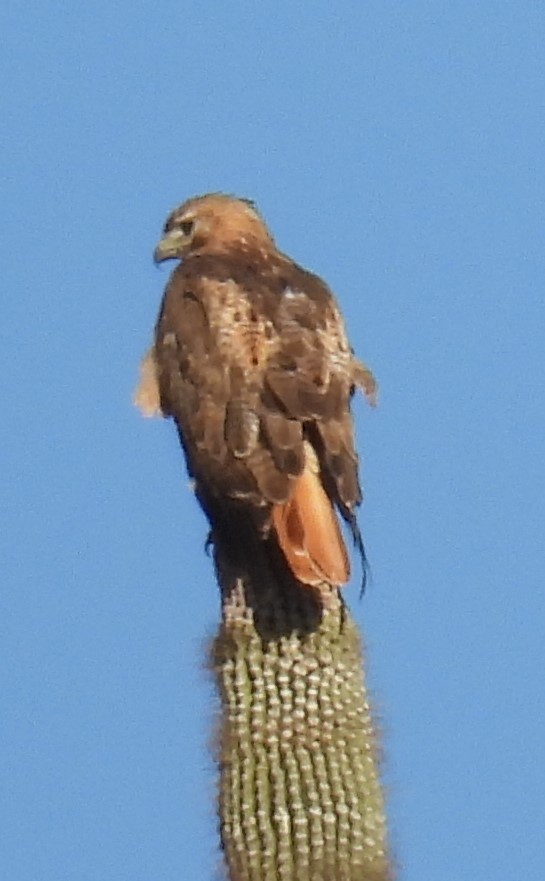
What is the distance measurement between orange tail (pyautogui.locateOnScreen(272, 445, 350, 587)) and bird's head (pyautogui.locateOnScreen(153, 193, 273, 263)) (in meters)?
1.91

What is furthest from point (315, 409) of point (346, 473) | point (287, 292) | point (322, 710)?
point (322, 710)

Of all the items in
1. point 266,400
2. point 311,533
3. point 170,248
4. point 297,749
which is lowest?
point 297,749

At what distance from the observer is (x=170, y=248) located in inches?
369

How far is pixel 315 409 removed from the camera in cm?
752

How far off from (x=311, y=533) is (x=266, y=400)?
1.84ft

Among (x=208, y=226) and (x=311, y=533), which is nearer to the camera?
(x=311, y=533)

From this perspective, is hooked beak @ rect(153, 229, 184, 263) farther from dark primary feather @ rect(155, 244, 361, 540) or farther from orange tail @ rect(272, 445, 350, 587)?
orange tail @ rect(272, 445, 350, 587)

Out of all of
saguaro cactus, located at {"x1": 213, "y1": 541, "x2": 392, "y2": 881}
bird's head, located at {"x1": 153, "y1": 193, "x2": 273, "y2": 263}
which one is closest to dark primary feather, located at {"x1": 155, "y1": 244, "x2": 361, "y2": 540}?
saguaro cactus, located at {"x1": 213, "y1": 541, "x2": 392, "y2": 881}

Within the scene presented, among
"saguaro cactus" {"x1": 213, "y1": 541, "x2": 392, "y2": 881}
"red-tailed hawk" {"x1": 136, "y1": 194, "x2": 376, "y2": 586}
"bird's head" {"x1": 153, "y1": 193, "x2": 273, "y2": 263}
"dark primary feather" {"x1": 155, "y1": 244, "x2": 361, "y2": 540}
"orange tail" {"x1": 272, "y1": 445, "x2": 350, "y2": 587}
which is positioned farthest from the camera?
"bird's head" {"x1": 153, "y1": 193, "x2": 273, "y2": 263}

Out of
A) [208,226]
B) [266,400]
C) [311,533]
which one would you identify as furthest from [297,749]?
[208,226]

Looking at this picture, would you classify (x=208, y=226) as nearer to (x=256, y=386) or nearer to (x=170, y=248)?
(x=170, y=248)

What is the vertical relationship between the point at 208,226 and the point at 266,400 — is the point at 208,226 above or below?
above

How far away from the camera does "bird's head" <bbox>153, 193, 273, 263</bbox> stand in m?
9.20

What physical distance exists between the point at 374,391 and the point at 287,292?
48 centimetres
